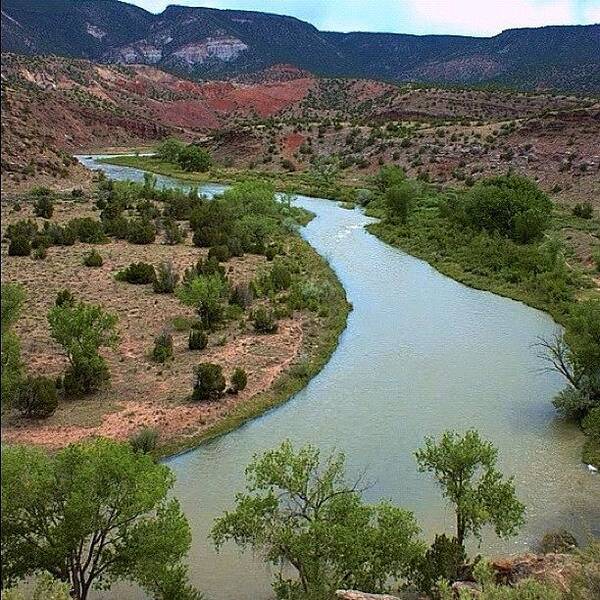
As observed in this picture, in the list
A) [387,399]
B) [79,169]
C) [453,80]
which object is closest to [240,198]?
[79,169]

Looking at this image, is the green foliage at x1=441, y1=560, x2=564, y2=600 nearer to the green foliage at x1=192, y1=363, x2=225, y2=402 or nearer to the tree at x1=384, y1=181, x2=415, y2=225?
the green foliage at x1=192, y1=363, x2=225, y2=402

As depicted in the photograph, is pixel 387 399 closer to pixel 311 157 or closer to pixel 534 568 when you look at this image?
pixel 534 568

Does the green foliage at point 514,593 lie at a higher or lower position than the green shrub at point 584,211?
higher

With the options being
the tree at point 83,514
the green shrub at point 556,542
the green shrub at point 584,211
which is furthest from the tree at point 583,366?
the green shrub at point 584,211

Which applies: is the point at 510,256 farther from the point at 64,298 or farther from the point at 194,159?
the point at 194,159

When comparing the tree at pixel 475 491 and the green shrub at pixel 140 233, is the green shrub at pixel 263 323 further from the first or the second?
the green shrub at pixel 140 233

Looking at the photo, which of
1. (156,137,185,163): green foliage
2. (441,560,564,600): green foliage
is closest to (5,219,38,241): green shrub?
(441,560,564,600): green foliage

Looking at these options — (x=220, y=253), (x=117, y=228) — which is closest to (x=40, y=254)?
(x=117, y=228)
